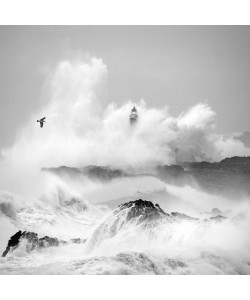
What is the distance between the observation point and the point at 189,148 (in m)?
11.0

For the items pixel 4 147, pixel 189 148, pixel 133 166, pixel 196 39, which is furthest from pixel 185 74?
pixel 4 147

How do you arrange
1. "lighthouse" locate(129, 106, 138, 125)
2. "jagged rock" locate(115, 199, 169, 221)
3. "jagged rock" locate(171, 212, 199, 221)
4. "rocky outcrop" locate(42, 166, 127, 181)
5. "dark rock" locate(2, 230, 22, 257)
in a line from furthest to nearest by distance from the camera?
"lighthouse" locate(129, 106, 138, 125) < "rocky outcrop" locate(42, 166, 127, 181) < "jagged rock" locate(115, 199, 169, 221) < "jagged rock" locate(171, 212, 199, 221) < "dark rock" locate(2, 230, 22, 257)

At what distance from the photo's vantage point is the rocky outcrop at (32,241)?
10.1 metres

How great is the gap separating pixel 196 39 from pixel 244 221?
4.65m

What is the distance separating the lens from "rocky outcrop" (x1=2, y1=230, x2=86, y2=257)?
33.1 feet

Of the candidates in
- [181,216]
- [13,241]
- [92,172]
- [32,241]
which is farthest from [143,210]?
[13,241]

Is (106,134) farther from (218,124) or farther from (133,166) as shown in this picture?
(218,124)

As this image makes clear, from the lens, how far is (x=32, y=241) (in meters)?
10.3

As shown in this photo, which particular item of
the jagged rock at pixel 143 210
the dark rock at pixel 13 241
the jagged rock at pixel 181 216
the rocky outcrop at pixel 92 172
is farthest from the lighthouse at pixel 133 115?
the dark rock at pixel 13 241

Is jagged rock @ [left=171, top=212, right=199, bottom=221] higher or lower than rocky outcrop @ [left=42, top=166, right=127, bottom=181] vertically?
lower

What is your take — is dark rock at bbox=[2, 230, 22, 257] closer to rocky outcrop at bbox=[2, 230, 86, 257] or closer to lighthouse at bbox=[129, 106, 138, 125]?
rocky outcrop at bbox=[2, 230, 86, 257]

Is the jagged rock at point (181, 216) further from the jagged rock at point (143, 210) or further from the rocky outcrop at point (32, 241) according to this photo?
the rocky outcrop at point (32, 241)

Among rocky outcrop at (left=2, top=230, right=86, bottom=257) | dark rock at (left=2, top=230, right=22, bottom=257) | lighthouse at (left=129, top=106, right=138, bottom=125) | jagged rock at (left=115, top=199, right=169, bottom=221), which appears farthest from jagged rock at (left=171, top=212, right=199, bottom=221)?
dark rock at (left=2, top=230, right=22, bottom=257)

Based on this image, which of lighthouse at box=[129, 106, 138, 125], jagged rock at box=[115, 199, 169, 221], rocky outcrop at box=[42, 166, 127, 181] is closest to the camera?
jagged rock at box=[115, 199, 169, 221]
